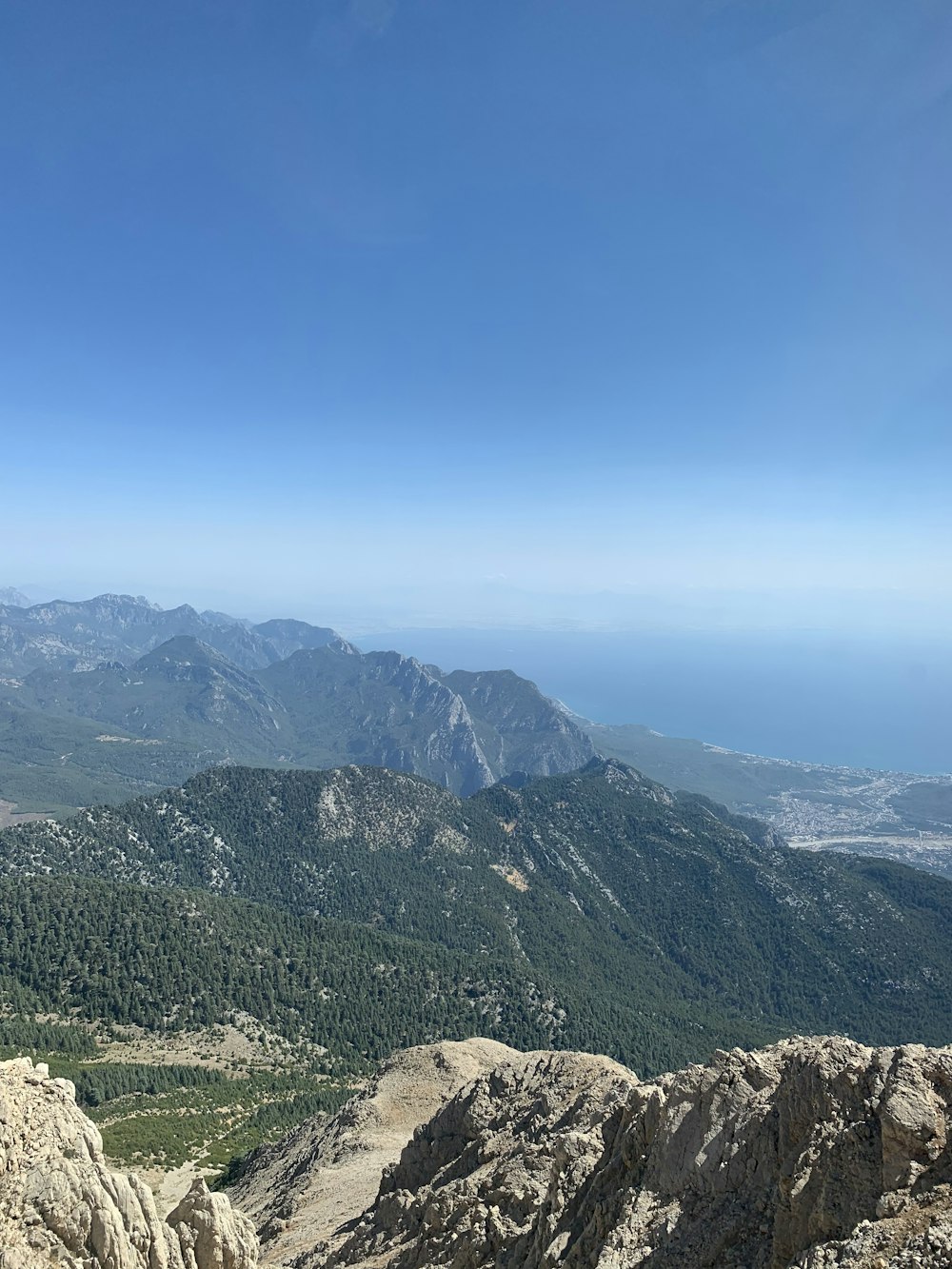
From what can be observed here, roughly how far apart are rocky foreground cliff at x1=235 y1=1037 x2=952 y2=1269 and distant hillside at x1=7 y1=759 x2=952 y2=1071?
79.5 meters

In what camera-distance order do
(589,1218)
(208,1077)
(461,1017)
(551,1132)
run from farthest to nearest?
(461,1017), (208,1077), (551,1132), (589,1218)

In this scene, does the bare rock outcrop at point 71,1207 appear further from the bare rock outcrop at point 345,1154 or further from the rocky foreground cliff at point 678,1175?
the bare rock outcrop at point 345,1154

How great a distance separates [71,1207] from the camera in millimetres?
19906

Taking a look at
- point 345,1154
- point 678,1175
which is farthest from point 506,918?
point 678,1175

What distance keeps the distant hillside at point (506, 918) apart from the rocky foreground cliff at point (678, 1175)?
261 feet

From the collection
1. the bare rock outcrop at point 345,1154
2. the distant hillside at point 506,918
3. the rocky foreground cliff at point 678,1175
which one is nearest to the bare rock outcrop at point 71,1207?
the rocky foreground cliff at point 678,1175

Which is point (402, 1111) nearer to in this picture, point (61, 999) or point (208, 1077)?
point (208, 1077)

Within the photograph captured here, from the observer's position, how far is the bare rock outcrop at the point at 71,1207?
1922cm

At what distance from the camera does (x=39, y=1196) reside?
64.8 feet

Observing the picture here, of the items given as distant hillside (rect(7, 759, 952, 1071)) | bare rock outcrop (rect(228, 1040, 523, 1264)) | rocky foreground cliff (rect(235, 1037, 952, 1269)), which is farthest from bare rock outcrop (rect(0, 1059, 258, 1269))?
distant hillside (rect(7, 759, 952, 1071))

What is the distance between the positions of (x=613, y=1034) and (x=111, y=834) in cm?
12347

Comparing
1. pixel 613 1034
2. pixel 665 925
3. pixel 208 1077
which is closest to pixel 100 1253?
pixel 208 1077

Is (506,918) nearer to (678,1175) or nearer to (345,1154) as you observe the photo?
(345,1154)

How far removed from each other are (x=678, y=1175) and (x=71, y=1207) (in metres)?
19.1
